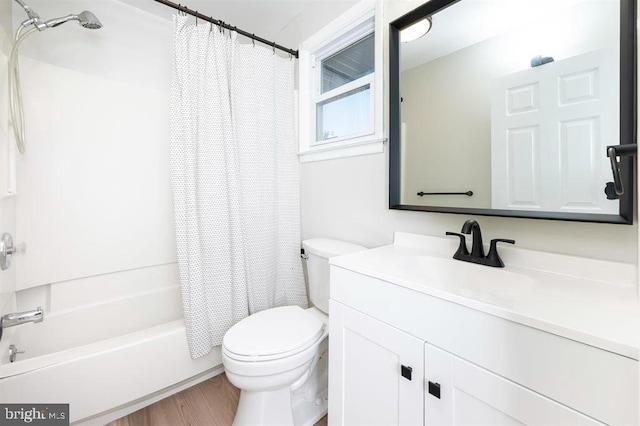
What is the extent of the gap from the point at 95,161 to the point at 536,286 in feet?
7.33

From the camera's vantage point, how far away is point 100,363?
1.23 meters

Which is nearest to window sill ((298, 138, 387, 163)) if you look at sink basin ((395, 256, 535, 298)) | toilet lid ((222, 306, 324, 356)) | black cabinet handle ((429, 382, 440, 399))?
sink basin ((395, 256, 535, 298))

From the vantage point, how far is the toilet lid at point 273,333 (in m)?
1.11

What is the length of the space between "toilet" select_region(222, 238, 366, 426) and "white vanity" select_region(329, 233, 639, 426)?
172 millimetres

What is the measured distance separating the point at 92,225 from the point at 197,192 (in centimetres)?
76

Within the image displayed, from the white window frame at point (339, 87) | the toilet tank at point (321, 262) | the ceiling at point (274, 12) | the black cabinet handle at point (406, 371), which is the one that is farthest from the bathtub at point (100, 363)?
the ceiling at point (274, 12)

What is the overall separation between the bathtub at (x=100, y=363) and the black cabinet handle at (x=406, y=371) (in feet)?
3.89

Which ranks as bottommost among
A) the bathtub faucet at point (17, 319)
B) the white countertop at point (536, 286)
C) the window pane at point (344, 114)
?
the bathtub faucet at point (17, 319)

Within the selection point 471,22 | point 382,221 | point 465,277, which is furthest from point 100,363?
point 471,22

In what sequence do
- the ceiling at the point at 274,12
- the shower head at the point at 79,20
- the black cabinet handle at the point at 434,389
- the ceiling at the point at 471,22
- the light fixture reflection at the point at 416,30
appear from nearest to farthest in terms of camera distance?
the black cabinet handle at the point at 434,389, the ceiling at the point at 471,22, the light fixture reflection at the point at 416,30, the shower head at the point at 79,20, the ceiling at the point at 274,12

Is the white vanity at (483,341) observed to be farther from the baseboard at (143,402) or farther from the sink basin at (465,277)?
the baseboard at (143,402)

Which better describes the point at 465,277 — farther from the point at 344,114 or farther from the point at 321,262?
the point at 344,114

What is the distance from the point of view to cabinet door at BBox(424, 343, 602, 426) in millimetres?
579

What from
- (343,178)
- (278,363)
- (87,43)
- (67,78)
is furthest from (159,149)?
(278,363)
